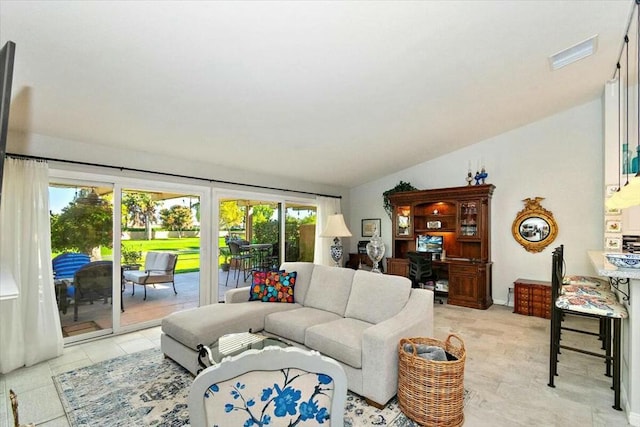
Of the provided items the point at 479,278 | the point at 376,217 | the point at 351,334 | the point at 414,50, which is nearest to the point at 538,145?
the point at 479,278

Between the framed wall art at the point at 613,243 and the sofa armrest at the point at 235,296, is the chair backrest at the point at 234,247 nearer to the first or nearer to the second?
the sofa armrest at the point at 235,296

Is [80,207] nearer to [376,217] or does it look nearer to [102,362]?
[102,362]

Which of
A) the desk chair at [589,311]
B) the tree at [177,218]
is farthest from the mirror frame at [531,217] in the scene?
the tree at [177,218]

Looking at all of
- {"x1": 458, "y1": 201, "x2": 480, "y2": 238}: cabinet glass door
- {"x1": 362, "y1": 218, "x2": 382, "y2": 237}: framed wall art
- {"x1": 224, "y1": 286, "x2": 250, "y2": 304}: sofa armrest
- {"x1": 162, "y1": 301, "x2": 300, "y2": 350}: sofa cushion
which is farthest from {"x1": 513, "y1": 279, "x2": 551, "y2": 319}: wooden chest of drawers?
{"x1": 224, "y1": 286, "x2": 250, "y2": 304}: sofa armrest

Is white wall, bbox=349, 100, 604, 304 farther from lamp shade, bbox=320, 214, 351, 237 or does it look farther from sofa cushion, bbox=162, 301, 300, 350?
sofa cushion, bbox=162, 301, 300, 350

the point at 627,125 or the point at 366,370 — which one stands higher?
the point at 627,125

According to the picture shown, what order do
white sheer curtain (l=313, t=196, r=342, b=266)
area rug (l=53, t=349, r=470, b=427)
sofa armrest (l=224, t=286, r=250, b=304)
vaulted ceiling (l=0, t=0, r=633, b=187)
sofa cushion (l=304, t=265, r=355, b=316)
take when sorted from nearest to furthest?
vaulted ceiling (l=0, t=0, r=633, b=187)
area rug (l=53, t=349, r=470, b=427)
sofa cushion (l=304, t=265, r=355, b=316)
sofa armrest (l=224, t=286, r=250, b=304)
white sheer curtain (l=313, t=196, r=342, b=266)

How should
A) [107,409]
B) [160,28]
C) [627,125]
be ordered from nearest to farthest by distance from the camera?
1. [160,28]
2. [107,409]
3. [627,125]

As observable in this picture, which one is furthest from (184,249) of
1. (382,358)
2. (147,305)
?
(382,358)

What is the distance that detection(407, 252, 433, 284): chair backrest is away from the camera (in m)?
5.12

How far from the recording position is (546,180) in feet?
15.8

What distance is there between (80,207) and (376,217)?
518 cm

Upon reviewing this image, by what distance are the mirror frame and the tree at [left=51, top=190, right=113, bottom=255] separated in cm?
593

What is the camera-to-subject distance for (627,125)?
3924 millimetres
